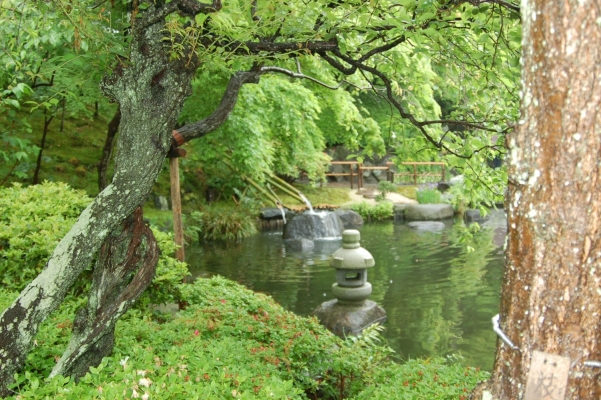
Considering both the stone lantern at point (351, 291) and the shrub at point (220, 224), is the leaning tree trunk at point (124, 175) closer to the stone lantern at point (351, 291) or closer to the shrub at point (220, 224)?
the stone lantern at point (351, 291)

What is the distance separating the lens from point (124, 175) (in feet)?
13.7

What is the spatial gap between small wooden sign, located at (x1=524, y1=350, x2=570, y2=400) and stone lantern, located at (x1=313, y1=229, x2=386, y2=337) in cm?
750

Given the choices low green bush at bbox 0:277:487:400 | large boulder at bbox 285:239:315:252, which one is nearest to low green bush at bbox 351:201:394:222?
large boulder at bbox 285:239:315:252

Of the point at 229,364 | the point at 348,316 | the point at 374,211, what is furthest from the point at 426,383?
the point at 374,211

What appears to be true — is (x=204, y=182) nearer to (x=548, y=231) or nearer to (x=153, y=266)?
(x=153, y=266)

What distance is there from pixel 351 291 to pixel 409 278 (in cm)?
361

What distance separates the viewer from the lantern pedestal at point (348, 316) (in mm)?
9500

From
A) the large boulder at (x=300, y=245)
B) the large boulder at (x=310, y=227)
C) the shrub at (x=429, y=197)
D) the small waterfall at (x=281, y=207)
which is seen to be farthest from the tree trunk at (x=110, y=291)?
the shrub at (x=429, y=197)

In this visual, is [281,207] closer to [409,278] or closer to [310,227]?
[310,227]

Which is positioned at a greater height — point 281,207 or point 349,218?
point 281,207

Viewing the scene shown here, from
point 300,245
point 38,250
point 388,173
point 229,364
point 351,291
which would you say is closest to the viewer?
point 229,364

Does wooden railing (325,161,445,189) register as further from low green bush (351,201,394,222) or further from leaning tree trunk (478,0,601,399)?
leaning tree trunk (478,0,601,399)

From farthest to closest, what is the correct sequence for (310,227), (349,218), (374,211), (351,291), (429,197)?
(429,197)
(374,211)
(349,218)
(310,227)
(351,291)

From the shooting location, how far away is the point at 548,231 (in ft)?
7.23
